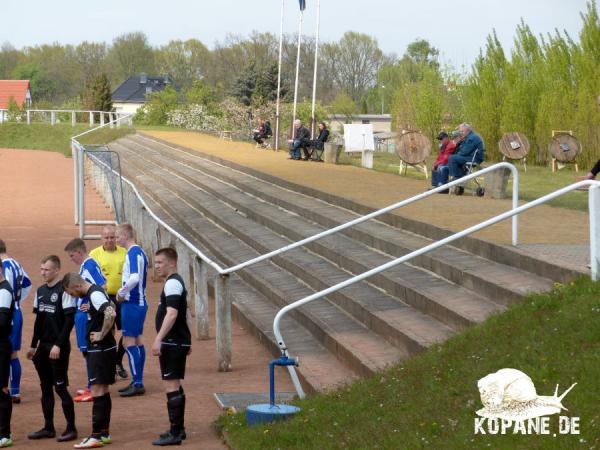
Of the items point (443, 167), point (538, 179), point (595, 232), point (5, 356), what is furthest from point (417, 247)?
point (538, 179)

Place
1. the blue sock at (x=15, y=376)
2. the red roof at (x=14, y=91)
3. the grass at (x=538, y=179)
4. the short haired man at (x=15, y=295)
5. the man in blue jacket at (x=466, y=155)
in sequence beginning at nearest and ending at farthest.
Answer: the short haired man at (x=15, y=295) → the blue sock at (x=15, y=376) → the grass at (x=538, y=179) → the man in blue jacket at (x=466, y=155) → the red roof at (x=14, y=91)

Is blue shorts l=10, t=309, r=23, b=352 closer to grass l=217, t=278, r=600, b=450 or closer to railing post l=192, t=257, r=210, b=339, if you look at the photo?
grass l=217, t=278, r=600, b=450

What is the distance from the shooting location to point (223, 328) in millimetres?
10938

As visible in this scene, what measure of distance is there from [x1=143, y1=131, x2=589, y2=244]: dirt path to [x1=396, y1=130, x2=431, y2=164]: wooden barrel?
60 centimetres

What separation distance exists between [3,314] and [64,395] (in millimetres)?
770

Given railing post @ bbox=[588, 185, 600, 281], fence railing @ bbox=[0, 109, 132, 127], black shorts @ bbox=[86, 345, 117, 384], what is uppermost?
fence railing @ bbox=[0, 109, 132, 127]

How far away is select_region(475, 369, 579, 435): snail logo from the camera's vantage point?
587 centimetres

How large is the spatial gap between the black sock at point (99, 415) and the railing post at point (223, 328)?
8.66 feet

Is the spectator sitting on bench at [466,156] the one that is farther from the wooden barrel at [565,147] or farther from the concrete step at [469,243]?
the wooden barrel at [565,147]

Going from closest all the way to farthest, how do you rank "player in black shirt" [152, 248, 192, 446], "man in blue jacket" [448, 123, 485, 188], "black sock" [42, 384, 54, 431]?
"player in black shirt" [152, 248, 192, 446] < "black sock" [42, 384, 54, 431] < "man in blue jacket" [448, 123, 485, 188]

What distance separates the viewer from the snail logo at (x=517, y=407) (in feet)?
19.2

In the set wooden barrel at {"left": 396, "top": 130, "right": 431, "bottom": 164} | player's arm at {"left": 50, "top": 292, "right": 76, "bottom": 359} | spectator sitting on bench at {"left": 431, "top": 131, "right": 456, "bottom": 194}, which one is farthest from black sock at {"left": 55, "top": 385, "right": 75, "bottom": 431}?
wooden barrel at {"left": 396, "top": 130, "right": 431, "bottom": 164}

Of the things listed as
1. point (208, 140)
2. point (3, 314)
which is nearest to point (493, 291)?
point (3, 314)

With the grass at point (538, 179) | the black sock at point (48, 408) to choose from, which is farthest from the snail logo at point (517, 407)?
the grass at point (538, 179)
